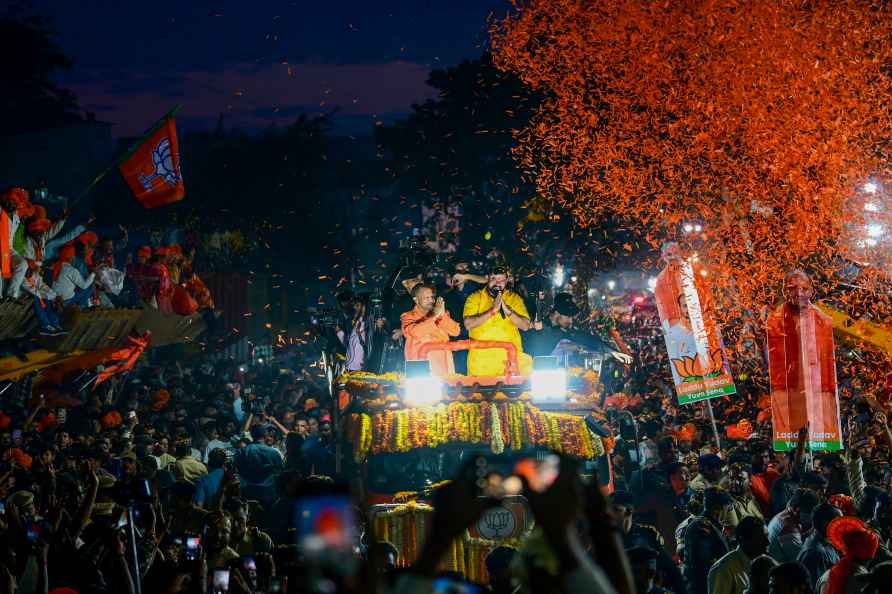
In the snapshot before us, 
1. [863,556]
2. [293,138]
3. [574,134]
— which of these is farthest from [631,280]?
[863,556]

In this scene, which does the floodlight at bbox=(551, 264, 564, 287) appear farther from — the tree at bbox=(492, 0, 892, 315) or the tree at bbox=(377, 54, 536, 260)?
the tree at bbox=(492, 0, 892, 315)

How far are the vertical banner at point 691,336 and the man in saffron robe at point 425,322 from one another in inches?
108

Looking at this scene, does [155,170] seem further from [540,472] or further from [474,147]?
[540,472]

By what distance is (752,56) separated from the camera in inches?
614

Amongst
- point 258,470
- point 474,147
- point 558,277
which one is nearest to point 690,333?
point 258,470

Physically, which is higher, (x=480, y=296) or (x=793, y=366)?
(x=480, y=296)

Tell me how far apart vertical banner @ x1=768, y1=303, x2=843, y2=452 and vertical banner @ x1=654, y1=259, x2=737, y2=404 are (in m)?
0.90

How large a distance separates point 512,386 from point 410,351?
66.6 inches

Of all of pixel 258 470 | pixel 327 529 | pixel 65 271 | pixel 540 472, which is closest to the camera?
pixel 327 529

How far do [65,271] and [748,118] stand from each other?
1144 cm

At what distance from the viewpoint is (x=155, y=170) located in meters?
19.8

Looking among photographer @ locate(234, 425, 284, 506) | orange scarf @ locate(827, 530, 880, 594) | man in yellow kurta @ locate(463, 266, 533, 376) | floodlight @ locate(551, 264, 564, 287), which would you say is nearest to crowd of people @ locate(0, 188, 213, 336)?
photographer @ locate(234, 425, 284, 506)

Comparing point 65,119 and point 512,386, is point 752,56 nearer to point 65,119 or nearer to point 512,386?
point 512,386

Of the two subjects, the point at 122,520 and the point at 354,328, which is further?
the point at 354,328
